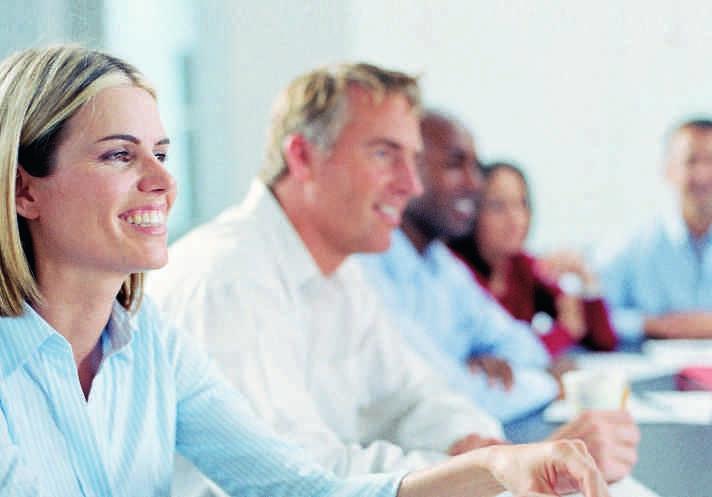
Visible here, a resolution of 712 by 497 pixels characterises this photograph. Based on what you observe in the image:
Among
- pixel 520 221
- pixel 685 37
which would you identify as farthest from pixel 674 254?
pixel 685 37

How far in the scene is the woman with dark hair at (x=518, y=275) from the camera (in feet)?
9.18

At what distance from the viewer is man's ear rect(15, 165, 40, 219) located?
111 cm

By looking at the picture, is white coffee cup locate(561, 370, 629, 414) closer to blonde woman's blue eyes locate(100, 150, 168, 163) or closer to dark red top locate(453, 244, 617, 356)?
blonde woman's blue eyes locate(100, 150, 168, 163)

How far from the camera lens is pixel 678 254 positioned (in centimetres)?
334

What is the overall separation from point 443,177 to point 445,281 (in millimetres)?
262

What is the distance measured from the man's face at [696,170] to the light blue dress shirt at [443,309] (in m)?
1.06

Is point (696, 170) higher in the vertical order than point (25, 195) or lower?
lower

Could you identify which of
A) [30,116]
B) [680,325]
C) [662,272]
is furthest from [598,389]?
[662,272]

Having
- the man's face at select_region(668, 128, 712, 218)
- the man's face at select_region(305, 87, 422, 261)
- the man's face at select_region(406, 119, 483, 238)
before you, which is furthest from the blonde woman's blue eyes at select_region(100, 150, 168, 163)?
the man's face at select_region(668, 128, 712, 218)

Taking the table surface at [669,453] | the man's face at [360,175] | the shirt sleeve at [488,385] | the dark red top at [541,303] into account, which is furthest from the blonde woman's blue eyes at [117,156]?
the dark red top at [541,303]

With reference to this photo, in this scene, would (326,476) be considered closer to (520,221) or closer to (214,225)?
(214,225)

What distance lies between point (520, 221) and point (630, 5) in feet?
7.30

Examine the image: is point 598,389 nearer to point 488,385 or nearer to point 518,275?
point 488,385

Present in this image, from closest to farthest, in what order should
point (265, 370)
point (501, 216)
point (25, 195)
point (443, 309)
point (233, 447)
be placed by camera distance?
1. point (25, 195)
2. point (233, 447)
3. point (265, 370)
4. point (443, 309)
5. point (501, 216)
